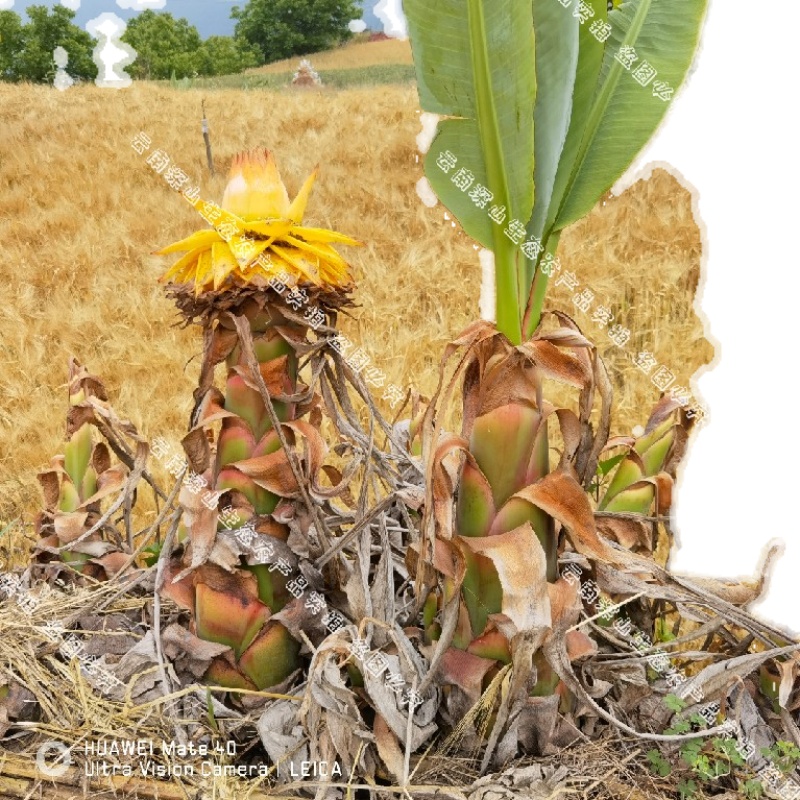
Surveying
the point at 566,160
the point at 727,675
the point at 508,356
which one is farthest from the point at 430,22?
the point at 727,675

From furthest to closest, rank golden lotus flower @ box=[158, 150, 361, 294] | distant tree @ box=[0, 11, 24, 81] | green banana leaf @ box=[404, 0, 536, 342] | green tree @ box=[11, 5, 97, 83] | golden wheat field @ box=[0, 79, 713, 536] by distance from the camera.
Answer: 1. green tree @ box=[11, 5, 97, 83]
2. distant tree @ box=[0, 11, 24, 81]
3. golden wheat field @ box=[0, 79, 713, 536]
4. golden lotus flower @ box=[158, 150, 361, 294]
5. green banana leaf @ box=[404, 0, 536, 342]

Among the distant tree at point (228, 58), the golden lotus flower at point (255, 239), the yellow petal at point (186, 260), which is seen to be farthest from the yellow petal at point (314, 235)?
the distant tree at point (228, 58)

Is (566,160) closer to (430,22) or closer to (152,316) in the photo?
(430,22)

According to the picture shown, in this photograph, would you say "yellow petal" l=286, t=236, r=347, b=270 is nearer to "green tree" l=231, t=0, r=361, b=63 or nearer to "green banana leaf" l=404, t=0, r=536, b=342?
"green banana leaf" l=404, t=0, r=536, b=342

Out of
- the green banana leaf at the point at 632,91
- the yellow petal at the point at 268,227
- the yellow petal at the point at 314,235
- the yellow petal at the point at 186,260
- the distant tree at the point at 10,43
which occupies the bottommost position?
the yellow petal at the point at 186,260

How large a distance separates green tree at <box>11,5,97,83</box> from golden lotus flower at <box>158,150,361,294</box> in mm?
24592

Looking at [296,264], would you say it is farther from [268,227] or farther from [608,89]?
[608,89]

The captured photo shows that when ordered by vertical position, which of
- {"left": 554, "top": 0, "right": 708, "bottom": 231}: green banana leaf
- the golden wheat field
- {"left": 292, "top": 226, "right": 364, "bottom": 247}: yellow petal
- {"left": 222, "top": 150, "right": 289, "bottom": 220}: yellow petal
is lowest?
the golden wheat field

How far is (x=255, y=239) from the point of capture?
3.49 ft

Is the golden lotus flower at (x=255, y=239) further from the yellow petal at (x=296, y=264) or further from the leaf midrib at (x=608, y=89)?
the leaf midrib at (x=608, y=89)

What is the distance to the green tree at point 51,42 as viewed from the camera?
22750 millimetres

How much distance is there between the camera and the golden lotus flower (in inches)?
41.2

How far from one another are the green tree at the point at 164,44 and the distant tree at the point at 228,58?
31 cm

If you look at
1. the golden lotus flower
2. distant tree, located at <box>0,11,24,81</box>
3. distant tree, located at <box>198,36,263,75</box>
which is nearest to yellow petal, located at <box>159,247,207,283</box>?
the golden lotus flower
